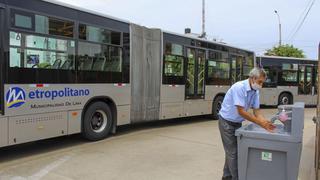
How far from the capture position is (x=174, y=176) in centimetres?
635

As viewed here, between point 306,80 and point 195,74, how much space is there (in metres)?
12.0

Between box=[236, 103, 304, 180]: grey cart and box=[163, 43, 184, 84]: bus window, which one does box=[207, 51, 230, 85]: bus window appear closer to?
box=[163, 43, 184, 84]: bus window

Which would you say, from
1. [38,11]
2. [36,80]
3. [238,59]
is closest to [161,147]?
[36,80]

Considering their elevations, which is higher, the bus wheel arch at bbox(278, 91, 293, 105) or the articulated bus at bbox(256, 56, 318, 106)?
the articulated bus at bbox(256, 56, 318, 106)

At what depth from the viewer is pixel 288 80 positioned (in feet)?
72.8

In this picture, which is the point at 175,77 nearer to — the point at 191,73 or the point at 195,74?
the point at 191,73

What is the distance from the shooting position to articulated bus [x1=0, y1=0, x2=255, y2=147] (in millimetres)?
7078

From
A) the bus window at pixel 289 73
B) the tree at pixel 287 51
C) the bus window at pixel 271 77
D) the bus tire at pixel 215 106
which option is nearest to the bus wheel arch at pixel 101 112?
the bus tire at pixel 215 106

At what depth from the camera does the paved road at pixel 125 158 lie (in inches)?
251

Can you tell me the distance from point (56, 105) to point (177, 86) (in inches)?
198

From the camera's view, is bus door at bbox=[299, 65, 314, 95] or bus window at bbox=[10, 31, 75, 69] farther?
bus door at bbox=[299, 65, 314, 95]

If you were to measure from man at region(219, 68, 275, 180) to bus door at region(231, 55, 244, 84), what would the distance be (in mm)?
10304

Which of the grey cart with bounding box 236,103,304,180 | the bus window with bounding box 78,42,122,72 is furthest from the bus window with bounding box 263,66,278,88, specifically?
the grey cart with bounding box 236,103,304,180

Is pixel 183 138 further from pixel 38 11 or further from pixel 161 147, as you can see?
pixel 38 11
